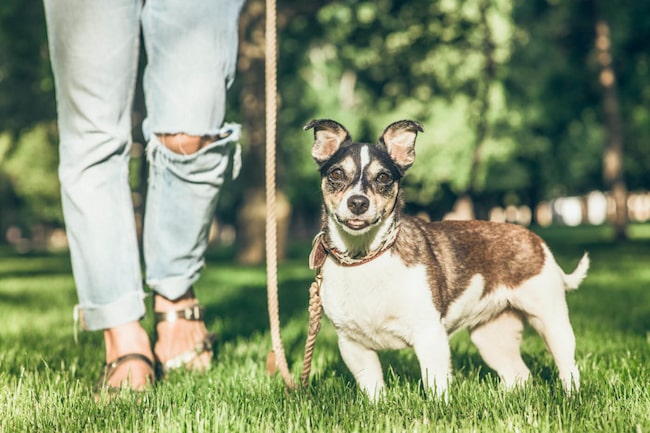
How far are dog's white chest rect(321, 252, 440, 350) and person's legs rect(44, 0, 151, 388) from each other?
102 centimetres

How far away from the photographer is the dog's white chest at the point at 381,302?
3.47 meters

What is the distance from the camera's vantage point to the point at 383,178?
379cm

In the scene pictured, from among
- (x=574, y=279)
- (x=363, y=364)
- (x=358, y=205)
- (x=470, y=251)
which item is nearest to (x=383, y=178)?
(x=358, y=205)

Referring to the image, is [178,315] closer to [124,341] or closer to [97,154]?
[124,341]

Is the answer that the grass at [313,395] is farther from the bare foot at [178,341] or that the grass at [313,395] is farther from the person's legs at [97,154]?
the person's legs at [97,154]

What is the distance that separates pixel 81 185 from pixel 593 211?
82.6 meters

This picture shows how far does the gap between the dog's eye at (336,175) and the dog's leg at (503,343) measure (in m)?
A: 1.21

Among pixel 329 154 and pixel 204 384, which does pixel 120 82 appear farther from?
pixel 204 384

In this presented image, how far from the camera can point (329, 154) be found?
4031 millimetres

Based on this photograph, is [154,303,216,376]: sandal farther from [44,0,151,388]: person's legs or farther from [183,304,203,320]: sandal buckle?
[44,0,151,388]: person's legs

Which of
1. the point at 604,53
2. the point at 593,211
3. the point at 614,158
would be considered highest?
the point at 604,53

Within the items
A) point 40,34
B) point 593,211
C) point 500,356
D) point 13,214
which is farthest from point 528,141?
point 593,211

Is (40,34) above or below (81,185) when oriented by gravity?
above

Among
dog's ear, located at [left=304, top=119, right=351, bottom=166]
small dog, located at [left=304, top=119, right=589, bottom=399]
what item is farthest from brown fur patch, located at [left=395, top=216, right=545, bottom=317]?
dog's ear, located at [left=304, top=119, right=351, bottom=166]
